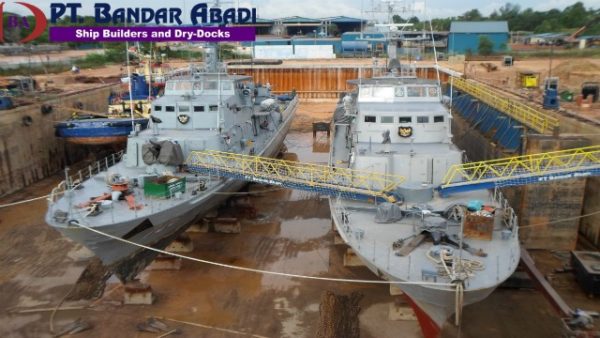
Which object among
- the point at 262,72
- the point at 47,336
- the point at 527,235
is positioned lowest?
the point at 47,336

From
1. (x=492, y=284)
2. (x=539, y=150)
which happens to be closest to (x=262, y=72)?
(x=539, y=150)

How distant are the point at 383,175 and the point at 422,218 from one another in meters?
1.96

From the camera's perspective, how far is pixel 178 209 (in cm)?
1406

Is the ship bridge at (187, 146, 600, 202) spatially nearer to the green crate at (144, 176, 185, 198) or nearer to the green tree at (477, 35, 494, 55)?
the green crate at (144, 176, 185, 198)

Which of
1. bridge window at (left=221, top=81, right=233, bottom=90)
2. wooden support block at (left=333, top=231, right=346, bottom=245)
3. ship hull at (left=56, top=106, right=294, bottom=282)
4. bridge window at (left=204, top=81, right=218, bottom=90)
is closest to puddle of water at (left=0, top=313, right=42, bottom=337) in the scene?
ship hull at (left=56, top=106, right=294, bottom=282)

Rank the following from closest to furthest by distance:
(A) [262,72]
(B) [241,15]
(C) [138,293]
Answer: (C) [138,293]
(B) [241,15]
(A) [262,72]

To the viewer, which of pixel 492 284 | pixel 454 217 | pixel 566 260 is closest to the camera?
pixel 492 284

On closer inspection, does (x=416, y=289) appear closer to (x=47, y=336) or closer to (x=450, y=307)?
(x=450, y=307)

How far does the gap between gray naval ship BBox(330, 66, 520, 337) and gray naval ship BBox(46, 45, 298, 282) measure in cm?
455

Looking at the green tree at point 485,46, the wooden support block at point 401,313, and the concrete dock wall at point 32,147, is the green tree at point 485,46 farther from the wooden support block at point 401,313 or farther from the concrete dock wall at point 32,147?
the wooden support block at point 401,313

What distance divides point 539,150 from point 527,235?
2.83 m

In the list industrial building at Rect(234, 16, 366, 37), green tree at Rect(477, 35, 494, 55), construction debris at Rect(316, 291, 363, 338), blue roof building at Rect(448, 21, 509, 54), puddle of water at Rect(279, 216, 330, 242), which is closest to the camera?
construction debris at Rect(316, 291, 363, 338)

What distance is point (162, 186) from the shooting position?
14.2 m

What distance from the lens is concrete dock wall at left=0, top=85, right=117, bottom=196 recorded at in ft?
74.9
